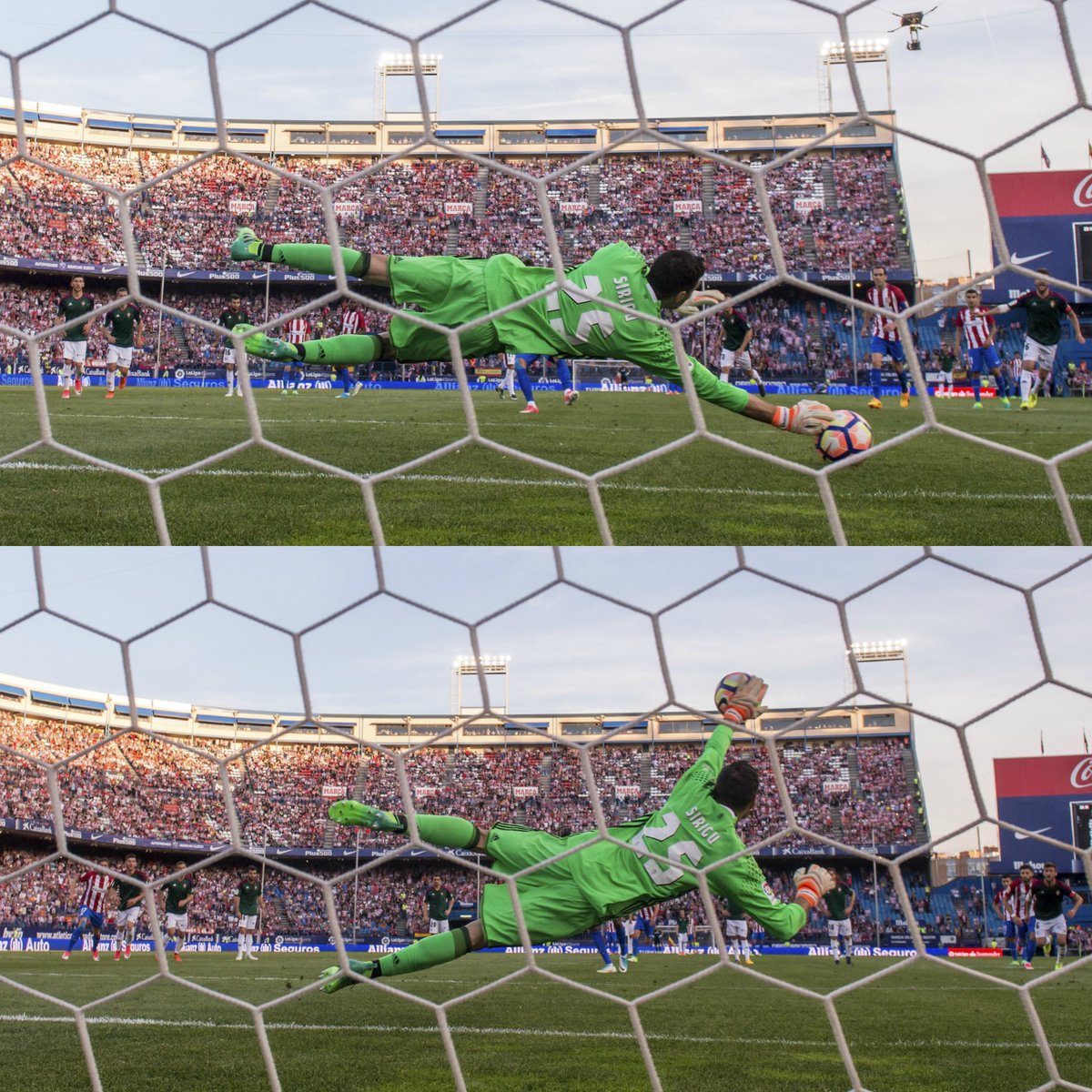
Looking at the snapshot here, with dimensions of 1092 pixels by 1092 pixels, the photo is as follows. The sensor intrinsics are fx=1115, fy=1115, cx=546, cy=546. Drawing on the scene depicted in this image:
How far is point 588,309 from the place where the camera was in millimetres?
3164

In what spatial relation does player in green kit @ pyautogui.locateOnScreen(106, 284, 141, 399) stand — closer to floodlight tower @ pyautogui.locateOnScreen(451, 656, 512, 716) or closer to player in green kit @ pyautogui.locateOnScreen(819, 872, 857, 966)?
floodlight tower @ pyautogui.locateOnScreen(451, 656, 512, 716)

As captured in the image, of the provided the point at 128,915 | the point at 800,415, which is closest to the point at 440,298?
the point at 800,415

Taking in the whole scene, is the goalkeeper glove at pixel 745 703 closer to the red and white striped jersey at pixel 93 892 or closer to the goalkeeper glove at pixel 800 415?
the goalkeeper glove at pixel 800 415

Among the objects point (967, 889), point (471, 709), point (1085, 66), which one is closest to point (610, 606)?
point (471, 709)

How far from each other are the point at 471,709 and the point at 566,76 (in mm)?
1619

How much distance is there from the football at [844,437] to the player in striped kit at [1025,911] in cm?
123

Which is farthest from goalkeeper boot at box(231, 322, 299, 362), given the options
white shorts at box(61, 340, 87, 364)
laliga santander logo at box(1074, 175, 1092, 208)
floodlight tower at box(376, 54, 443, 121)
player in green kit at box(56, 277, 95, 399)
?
white shorts at box(61, 340, 87, 364)

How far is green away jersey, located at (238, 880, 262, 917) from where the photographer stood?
9.27 ft

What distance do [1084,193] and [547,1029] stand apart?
291 centimetres

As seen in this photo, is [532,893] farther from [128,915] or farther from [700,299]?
[700,299]

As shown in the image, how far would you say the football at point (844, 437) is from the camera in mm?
3314

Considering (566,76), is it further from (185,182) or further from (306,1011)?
(306,1011)

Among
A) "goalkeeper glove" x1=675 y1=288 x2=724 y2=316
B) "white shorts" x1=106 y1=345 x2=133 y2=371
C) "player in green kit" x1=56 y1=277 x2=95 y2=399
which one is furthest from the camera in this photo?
"white shorts" x1=106 y1=345 x2=133 y2=371

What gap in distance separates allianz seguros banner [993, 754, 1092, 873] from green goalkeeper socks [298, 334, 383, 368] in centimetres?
205
